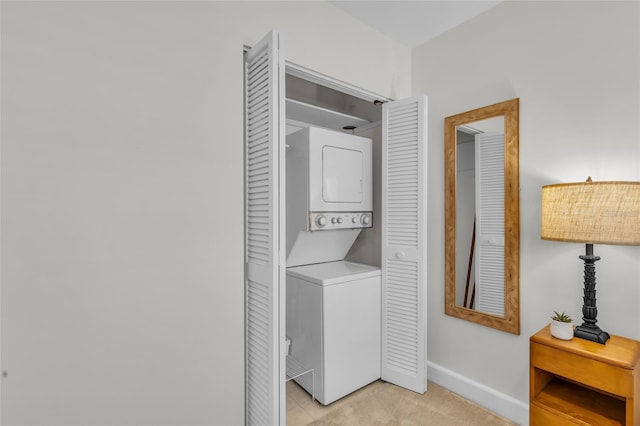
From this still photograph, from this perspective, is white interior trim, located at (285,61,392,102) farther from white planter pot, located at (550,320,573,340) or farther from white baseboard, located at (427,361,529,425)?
white baseboard, located at (427,361,529,425)

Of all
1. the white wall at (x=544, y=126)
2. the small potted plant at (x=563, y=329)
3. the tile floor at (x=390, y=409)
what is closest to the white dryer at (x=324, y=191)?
the white wall at (x=544, y=126)

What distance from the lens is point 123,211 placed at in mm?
1381

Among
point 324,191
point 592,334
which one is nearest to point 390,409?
point 592,334

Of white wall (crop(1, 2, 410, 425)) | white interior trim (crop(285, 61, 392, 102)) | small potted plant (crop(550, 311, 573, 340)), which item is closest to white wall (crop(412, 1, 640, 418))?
small potted plant (crop(550, 311, 573, 340))

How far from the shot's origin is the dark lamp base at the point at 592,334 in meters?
1.54

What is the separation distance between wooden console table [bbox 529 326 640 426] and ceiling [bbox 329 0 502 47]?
79.9 inches

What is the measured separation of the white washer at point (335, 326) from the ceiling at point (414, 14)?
5.79 feet

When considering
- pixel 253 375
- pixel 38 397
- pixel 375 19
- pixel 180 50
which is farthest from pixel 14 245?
pixel 375 19

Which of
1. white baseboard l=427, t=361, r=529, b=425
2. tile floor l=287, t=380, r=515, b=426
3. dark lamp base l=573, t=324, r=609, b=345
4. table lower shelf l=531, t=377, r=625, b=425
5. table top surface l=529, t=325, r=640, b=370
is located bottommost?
tile floor l=287, t=380, r=515, b=426

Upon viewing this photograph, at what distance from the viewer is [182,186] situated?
4.98 ft

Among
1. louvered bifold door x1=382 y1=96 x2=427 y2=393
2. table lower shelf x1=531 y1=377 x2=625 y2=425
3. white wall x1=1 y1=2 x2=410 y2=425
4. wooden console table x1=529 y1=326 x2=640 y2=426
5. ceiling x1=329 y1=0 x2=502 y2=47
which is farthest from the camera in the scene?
louvered bifold door x1=382 y1=96 x2=427 y2=393

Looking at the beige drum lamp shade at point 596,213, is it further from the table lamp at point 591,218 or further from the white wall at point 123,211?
the white wall at point 123,211

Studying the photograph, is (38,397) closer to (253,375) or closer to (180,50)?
(253,375)

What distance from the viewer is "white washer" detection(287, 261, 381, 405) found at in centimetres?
213
